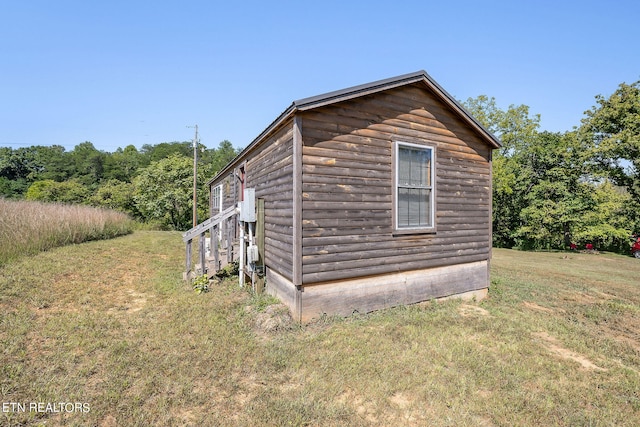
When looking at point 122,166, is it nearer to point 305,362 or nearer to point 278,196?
point 278,196

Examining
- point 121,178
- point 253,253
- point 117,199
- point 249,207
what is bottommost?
point 253,253

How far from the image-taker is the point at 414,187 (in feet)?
19.5

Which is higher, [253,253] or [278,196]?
[278,196]

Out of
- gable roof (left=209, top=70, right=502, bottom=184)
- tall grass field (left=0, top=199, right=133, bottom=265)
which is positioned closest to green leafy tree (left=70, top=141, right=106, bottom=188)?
tall grass field (left=0, top=199, right=133, bottom=265)

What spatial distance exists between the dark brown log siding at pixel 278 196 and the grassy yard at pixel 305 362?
1016 millimetres

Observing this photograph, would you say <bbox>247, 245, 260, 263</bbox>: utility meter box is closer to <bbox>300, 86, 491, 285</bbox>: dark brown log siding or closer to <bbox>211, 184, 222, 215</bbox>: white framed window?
<bbox>300, 86, 491, 285</bbox>: dark brown log siding

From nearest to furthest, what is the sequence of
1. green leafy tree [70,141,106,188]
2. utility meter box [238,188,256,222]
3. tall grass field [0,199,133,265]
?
utility meter box [238,188,256,222], tall grass field [0,199,133,265], green leafy tree [70,141,106,188]

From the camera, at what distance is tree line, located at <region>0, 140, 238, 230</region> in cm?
2911

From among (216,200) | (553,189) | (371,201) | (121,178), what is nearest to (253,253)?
(371,201)

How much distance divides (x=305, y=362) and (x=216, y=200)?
47.8ft

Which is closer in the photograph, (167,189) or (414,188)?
(414,188)

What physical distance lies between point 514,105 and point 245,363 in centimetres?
2889

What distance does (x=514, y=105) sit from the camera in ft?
79.5

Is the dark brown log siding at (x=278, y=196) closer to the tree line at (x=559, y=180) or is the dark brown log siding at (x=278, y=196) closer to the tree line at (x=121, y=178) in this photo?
the tree line at (x=121, y=178)
